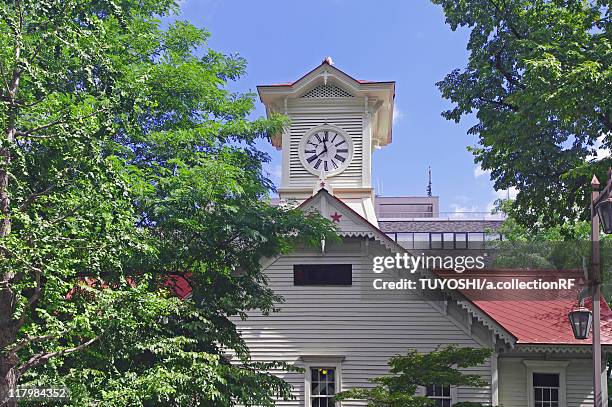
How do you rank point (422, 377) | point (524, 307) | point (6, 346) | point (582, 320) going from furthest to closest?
point (524, 307) → point (422, 377) → point (582, 320) → point (6, 346)

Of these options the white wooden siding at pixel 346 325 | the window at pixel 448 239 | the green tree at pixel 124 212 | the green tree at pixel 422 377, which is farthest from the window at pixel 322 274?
the window at pixel 448 239

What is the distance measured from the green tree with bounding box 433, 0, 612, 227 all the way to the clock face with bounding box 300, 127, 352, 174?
220 inches

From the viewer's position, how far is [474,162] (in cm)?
2466

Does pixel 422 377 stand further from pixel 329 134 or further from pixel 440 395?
pixel 329 134

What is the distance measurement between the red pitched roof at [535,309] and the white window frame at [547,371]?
86 centimetres

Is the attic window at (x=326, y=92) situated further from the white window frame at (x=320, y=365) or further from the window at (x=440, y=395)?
the window at (x=440, y=395)

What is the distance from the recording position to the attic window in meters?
29.1

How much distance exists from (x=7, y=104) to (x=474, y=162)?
1632 centimetres

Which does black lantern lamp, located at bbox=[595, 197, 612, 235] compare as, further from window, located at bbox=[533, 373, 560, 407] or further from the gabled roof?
window, located at bbox=[533, 373, 560, 407]

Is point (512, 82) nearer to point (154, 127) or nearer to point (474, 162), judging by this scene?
point (474, 162)

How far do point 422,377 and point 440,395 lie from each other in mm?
4000

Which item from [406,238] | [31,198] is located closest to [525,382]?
[31,198]

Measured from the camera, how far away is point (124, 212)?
13.7 metres

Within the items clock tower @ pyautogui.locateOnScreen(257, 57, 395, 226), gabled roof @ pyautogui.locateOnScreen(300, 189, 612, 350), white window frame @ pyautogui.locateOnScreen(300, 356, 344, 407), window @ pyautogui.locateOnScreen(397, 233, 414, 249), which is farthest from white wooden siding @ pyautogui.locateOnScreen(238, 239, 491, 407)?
window @ pyautogui.locateOnScreen(397, 233, 414, 249)
